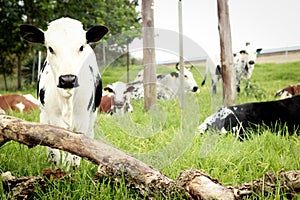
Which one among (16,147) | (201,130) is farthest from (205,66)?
(16,147)

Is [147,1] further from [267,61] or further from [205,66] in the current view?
[267,61]

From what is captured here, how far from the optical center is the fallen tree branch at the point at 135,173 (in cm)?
88

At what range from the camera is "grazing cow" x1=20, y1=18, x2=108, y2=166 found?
1.04 m

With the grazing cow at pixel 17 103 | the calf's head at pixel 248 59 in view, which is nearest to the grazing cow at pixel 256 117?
the calf's head at pixel 248 59

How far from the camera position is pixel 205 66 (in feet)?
4.76

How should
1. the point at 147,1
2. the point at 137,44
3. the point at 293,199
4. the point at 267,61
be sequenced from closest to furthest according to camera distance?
the point at 293,199, the point at 137,44, the point at 147,1, the point at 267,61

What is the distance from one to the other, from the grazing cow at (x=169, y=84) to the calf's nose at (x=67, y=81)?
38cm

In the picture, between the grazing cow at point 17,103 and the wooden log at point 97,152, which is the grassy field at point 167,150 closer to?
the wooden log at point 97,152

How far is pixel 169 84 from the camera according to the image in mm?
1688

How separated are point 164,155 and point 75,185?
0.36m

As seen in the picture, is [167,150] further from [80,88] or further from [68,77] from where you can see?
[68,77]

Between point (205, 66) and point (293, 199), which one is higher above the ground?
point (205, 66)

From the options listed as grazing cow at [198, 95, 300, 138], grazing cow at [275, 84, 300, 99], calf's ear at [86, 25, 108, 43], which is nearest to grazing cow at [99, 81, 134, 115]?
calf's ear at [86, 25, 108, 43]

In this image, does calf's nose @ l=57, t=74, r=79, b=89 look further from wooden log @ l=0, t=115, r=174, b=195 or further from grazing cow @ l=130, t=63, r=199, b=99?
grazing cow @ l=130, t=63, r=199, b=99
